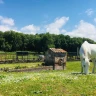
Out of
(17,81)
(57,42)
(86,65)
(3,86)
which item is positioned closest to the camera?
(3,86)

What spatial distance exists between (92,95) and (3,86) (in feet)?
21.2

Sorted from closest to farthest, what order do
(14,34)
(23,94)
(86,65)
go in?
(23,94) → (86,65) → (14,34)

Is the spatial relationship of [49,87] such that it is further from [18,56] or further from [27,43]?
[27,43]

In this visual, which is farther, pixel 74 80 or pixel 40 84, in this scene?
pixel 74 80

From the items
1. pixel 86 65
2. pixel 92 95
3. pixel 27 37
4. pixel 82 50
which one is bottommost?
pixel 92 95

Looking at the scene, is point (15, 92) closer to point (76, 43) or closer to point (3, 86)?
point (3, 86)

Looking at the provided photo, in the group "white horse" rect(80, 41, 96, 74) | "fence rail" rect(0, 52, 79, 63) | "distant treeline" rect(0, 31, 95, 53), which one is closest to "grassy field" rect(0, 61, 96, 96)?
"white horse" rect(80, 41, 96, 74)

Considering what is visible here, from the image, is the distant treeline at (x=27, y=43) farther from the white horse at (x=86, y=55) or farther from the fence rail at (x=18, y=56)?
the white horse at (x=86, y=55)

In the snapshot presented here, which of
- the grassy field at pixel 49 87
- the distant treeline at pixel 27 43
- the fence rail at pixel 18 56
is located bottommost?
the grassy field at pixel 49 87

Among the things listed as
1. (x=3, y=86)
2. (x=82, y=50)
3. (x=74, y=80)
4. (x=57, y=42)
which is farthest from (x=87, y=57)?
(x=57, y=42)

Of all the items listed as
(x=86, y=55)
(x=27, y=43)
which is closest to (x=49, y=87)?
(x=86, y=55)

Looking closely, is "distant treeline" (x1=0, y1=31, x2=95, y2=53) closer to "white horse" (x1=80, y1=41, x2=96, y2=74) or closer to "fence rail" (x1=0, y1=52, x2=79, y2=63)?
"fence rail" (x1=0, y1=52, x2=79, y2=63)

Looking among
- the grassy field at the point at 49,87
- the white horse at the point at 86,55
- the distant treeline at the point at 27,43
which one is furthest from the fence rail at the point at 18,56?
the distant treeline at the point at 27,43

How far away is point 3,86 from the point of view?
16.3 m
